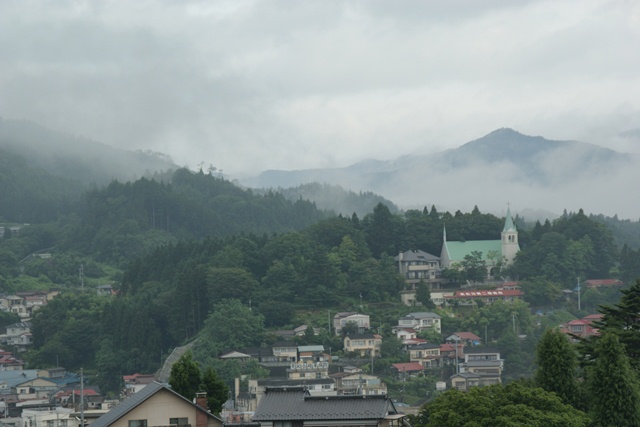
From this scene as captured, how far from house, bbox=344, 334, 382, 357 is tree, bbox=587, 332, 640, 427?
6090cm

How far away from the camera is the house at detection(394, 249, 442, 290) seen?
118 metres

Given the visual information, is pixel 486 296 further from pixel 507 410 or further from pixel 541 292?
pixel 507 410

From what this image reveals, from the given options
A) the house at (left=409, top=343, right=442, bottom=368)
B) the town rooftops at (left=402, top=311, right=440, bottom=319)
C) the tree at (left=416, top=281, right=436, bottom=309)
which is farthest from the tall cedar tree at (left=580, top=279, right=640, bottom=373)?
the tree at (left=416, top=281, right=436, bottom=309)

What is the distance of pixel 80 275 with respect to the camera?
476 feet

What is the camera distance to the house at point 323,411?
33469mm

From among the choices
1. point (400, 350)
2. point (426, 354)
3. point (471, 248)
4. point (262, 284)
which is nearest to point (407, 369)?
point (400, 350)

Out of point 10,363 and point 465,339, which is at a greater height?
point 465,339

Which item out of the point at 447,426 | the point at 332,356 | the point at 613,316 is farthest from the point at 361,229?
the point at 447,426

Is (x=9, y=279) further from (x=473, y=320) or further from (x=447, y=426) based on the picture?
(x=447, y=426)

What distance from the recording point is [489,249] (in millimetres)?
123188

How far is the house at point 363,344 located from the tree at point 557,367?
57.9 metres

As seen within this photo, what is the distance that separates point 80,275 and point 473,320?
53806 millimetres

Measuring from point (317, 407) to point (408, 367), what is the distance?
62394mm

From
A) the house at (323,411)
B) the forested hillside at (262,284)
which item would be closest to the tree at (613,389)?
the house at (323,411)
